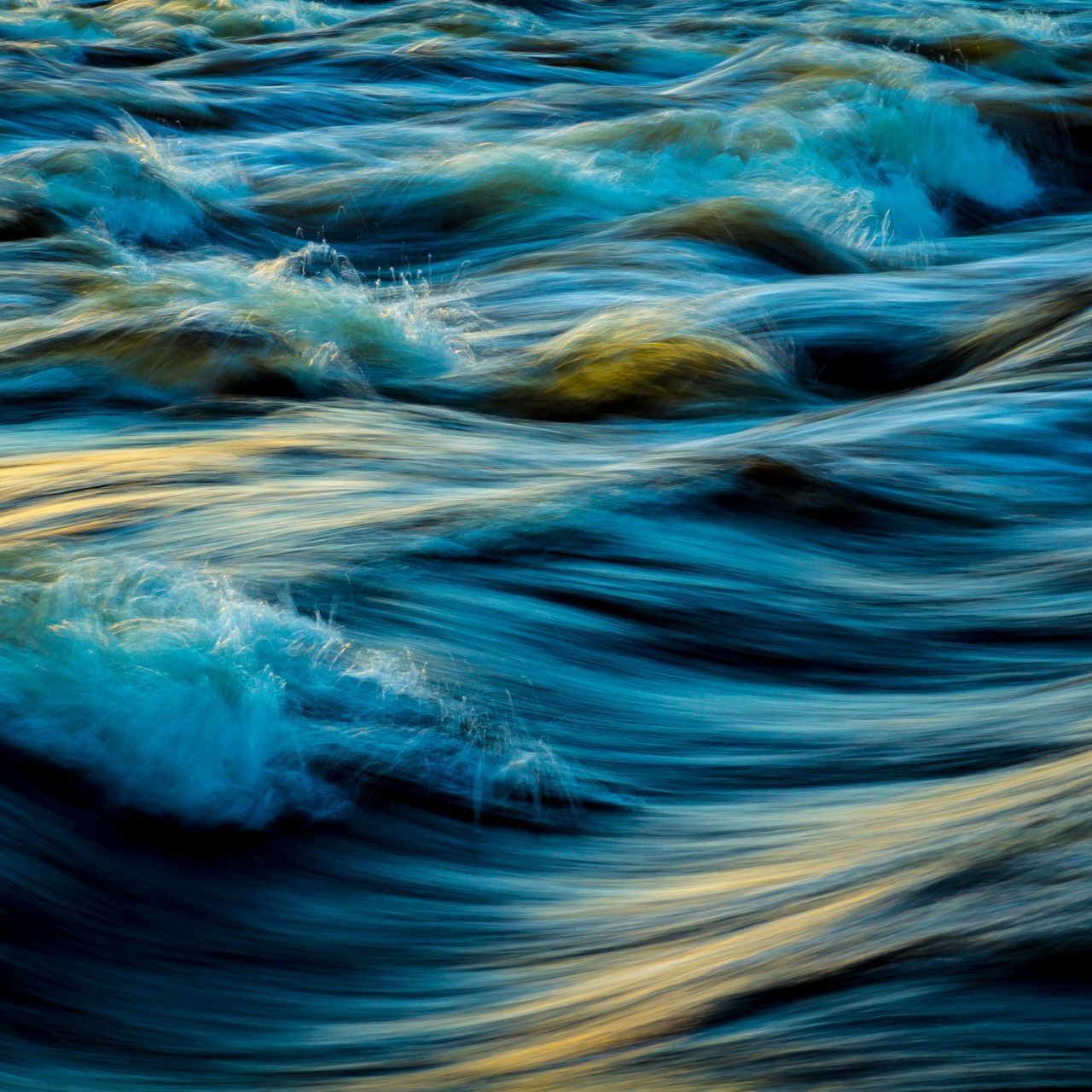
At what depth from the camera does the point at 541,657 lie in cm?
359

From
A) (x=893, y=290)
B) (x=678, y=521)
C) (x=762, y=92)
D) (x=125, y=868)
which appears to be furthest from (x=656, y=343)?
(x=762, y=92)

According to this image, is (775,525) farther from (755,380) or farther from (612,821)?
(755,380)

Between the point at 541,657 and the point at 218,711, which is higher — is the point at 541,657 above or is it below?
above

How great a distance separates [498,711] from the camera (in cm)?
326

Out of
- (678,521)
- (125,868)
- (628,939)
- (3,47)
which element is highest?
(3,47)

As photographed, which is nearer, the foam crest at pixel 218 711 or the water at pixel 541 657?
the water at pixel 541 657

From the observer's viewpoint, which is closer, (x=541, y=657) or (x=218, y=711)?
(x=218, y=711)

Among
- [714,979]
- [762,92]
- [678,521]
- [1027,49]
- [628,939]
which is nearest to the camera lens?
[714,979]

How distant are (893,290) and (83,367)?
401cm

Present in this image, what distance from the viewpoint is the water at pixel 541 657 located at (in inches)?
83.0

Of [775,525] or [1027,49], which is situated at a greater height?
[1027,49]

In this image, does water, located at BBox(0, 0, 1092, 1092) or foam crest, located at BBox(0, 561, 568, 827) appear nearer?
water, located at BBox(0, 0, 1092, 1092)

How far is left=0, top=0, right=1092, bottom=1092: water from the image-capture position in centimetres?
211

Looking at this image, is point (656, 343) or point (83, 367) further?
point (656, 343)
